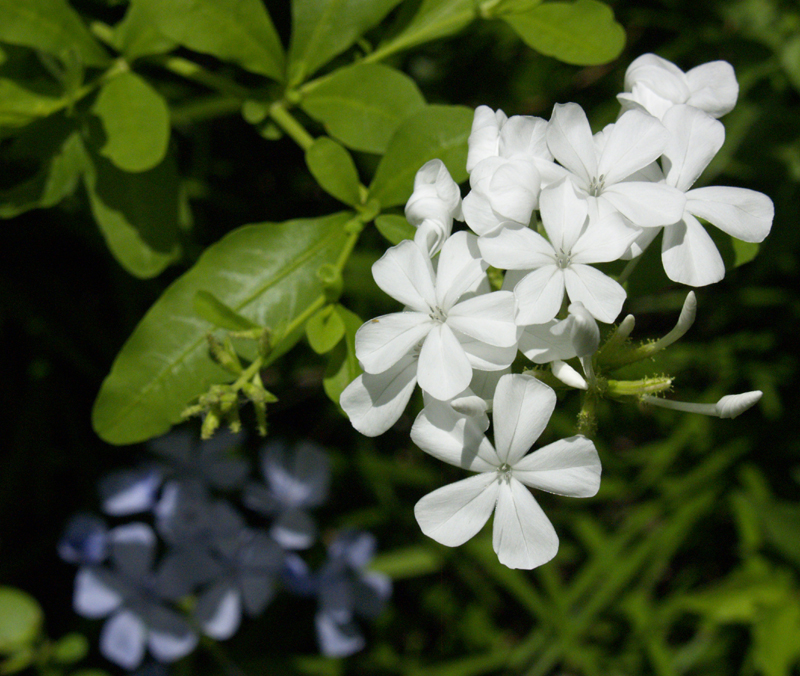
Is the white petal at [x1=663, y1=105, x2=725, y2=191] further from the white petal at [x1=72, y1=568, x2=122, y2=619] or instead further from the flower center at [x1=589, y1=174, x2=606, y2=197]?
the white petal at [x1=72, y1=568, x2=122, y2=619]

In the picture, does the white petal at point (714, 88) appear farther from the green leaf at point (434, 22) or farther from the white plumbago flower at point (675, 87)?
the green leaf at point (434, 22)

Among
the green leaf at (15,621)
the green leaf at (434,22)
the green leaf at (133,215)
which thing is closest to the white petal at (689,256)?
the green leaf at (434,22)

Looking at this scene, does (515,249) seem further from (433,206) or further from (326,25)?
(326,25)

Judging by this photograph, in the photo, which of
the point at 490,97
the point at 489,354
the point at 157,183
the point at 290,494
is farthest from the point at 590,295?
the point at 490,97

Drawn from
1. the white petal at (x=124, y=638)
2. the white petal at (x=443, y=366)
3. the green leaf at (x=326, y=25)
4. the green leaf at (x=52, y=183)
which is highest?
the green leaf at (x=326, y=25)

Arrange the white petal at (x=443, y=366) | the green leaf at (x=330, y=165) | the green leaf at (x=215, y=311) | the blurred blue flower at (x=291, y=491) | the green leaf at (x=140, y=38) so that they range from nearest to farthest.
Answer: the white petal at (x=443, y=366)
the green leaf at (x=215, y=311)
the green leaf at (x=330, y=165)
the green leaf at (x=140, y=38)
the blurred blue flower at (x=291, y=491)

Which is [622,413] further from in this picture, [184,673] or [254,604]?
[184,673]

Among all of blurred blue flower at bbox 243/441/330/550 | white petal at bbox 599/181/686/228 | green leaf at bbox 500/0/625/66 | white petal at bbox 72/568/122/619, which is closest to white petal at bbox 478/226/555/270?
white petal at bbox 599/181/686/228

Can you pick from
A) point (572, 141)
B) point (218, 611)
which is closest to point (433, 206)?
point (572, 141)
